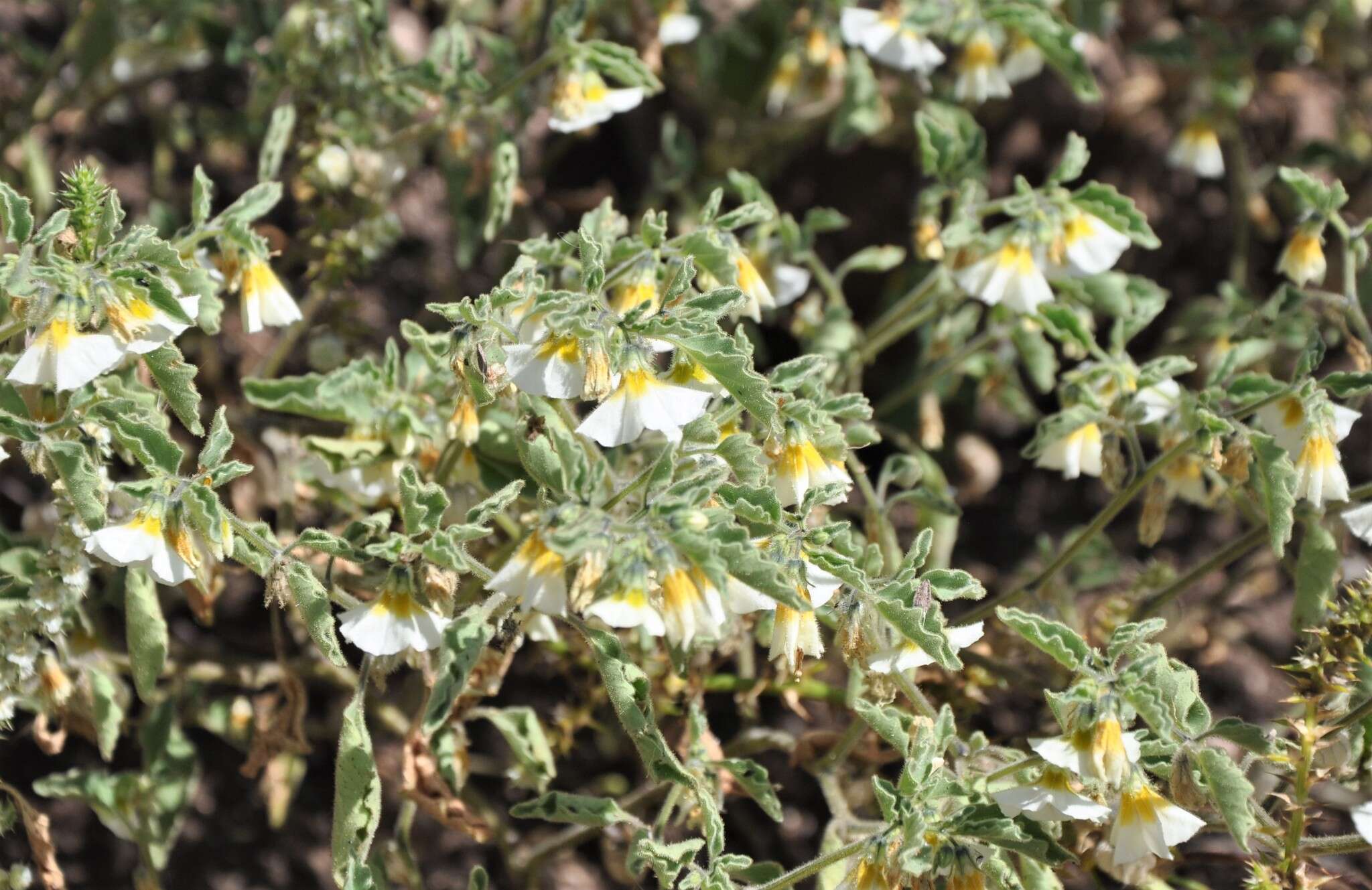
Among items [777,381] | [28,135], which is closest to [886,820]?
[777,381]

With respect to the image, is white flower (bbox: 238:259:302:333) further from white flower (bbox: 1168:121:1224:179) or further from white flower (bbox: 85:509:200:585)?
white flower (bbox: 1168:121:1224:179)

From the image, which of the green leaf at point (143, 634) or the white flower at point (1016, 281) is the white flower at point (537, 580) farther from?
the white flower at point (1016, 281)

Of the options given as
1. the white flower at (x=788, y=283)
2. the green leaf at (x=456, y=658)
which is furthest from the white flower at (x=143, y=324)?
the white flower at (x=788, y=283)

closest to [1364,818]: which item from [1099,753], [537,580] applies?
[1099,753]

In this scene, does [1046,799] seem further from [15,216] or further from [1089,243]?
[15,216]

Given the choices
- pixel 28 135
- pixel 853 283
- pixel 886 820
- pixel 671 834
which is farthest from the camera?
pixel 853 283

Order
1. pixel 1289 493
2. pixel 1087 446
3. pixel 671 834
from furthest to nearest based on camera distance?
pixel 671 834, pixel 1087 446, pixel 1289 493

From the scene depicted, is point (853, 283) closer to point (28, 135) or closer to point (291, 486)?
point (291, 486)
